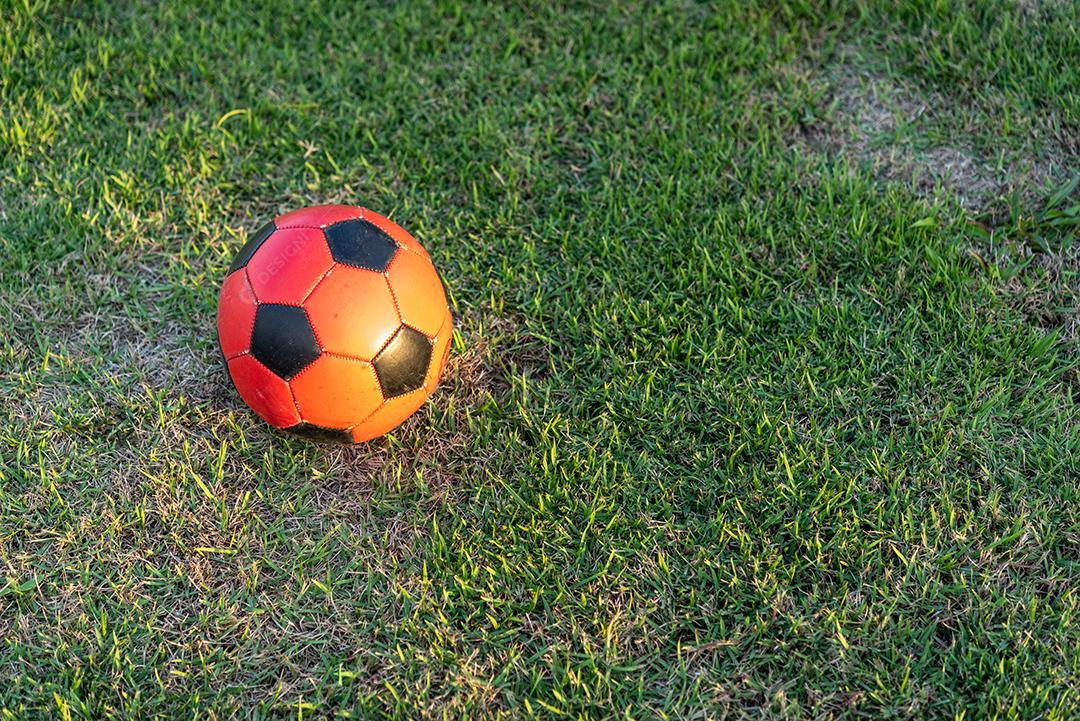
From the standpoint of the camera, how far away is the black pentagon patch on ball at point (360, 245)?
9.18ft

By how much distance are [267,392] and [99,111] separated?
197 cm

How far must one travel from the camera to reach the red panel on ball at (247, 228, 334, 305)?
9.00 feet

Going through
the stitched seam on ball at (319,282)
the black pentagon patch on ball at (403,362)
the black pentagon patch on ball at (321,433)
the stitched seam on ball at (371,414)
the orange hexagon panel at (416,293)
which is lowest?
the black pentagon patch on ball at (321,433)

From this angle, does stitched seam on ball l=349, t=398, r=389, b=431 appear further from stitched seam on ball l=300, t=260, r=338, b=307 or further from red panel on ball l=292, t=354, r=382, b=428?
stitched seam on ball l=300, t=260, r=338, b=307

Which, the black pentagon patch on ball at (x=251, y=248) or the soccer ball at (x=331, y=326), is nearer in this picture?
the soccer ball at (x=331, y=326)

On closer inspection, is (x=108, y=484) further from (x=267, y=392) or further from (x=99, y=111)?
(x=99, y=111)

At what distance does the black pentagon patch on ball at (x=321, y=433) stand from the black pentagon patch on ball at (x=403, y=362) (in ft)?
0.66

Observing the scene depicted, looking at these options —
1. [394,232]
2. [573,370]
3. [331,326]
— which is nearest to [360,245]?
[394,232]

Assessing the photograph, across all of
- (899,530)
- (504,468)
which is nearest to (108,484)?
(504,468)

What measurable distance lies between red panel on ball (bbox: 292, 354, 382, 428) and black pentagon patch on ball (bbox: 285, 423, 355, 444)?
3 cm

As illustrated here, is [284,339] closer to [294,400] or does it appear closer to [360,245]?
[294,400]

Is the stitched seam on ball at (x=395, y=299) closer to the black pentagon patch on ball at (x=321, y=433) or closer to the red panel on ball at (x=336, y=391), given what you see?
the red panel on ball at (x=336, y=391)

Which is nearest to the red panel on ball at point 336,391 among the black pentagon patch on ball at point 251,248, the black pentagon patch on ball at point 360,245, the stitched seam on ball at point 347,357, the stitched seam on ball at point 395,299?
the stitched seam on ball at point 347,357

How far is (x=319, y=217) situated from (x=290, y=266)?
0.76 feet
